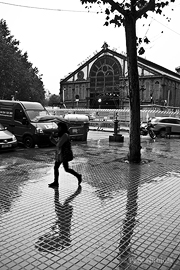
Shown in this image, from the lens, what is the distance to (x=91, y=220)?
4613mm

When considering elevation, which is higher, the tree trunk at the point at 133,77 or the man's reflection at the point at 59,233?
the tree trunk at the point at 133,77

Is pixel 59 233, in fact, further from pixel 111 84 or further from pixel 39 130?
pixel 111 84

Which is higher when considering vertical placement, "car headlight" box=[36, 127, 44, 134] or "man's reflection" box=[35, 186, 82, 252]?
"car headlight" box=[36, 127, 44, 134]

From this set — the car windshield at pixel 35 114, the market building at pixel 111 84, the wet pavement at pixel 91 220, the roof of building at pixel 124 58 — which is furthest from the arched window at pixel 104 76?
the wet pavement at pixel 91 220

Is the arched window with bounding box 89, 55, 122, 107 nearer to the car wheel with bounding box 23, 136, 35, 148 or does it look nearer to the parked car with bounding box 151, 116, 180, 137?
the parked car with bounding box 151, 116, 180, 137

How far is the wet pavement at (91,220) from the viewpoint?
3396 millimetres

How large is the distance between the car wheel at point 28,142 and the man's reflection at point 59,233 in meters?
7.83

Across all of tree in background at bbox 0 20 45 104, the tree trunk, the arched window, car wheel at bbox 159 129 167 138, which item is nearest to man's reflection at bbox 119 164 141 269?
the tree trunk

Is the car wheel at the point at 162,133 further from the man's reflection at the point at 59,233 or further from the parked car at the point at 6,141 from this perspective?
the man's reflection at the point at 59,233

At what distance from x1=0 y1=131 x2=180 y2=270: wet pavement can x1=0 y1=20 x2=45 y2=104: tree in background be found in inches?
946

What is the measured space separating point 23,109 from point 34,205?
29.0 ft

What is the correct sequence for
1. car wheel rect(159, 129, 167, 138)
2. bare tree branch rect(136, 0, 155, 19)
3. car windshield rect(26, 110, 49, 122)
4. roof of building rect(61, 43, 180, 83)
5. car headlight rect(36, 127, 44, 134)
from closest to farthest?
1. bare tree branch rect(136, 0, 155, 19)
2. car headlight rect(36, 127, 44, 134)
3. car windshield rect(26, 110, 49, 122)
4. car wheel rect(159, 129, 167, 138)
5. roof of building rect(61, 43, 180, 83)

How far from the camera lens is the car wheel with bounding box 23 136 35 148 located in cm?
1290

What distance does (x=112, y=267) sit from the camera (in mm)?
3219
